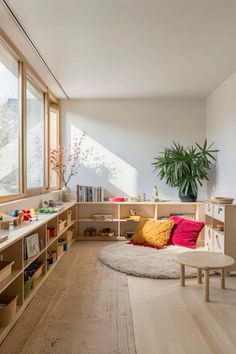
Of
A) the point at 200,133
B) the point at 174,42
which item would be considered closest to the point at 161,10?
the point at 174,42

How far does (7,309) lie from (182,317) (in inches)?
51.7

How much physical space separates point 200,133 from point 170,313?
365 centimetres

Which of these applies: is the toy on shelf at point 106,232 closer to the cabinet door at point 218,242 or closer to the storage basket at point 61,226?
the storage basket at point 61,226

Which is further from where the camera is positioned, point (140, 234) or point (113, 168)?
point (113, 168)

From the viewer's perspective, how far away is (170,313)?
2.38 meters

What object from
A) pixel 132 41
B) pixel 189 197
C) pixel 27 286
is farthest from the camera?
pixel 189 197

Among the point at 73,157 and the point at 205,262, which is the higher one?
the point at 73,157

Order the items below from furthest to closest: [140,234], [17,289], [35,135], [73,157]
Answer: [73,157]
[140,234]
[35,135]
[17,289]

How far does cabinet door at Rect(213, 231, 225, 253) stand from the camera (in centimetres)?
334

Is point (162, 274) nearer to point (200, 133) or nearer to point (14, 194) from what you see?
point (14, 194)

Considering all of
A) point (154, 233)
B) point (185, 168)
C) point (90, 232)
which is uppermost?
point (185, 168)

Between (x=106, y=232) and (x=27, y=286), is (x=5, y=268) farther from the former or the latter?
(x=106, y=232)

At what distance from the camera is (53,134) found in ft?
17.2

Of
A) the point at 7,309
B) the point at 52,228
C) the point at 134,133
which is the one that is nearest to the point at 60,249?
the point at 52,228
